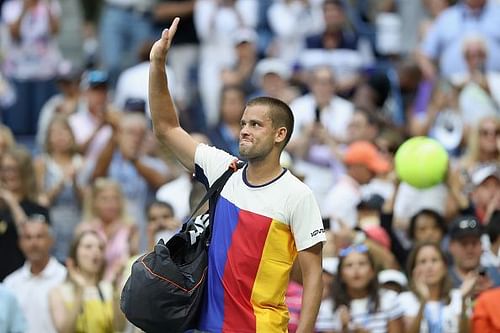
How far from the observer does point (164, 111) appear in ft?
27.8

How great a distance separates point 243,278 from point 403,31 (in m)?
11.2

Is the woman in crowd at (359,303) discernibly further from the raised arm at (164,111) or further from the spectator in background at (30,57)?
the spectator in background at (30,57)

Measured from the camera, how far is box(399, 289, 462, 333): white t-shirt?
35.8 ft

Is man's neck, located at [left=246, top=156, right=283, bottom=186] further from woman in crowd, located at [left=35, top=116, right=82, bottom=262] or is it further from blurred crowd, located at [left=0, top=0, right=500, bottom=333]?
woman in crowd, located at [left=35, top=116, right=82, bottom=262]

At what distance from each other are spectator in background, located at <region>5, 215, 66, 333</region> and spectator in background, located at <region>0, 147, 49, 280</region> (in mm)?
239

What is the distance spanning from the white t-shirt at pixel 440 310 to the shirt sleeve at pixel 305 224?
3066mm


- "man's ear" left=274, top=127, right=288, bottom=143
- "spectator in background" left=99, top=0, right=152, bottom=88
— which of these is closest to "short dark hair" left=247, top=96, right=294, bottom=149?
"man's ear" left=274, top=127, right=288, bottom=143

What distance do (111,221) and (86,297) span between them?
1836 millimetres

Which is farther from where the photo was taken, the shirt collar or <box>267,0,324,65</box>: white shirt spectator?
<box>267,0,324,65</box>: white shirt spectator

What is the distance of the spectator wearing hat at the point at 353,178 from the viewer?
43.7ft

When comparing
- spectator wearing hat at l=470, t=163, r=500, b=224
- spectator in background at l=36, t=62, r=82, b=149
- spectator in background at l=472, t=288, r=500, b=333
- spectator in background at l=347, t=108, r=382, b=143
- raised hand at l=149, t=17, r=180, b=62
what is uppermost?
spectator in background at l=36, t=62, r=82, b=149

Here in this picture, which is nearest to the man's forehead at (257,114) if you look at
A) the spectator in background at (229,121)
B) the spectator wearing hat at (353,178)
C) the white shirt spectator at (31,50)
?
the spectator wearing hat at (353,178)

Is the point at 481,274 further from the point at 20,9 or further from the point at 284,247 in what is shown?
the point at 20,9

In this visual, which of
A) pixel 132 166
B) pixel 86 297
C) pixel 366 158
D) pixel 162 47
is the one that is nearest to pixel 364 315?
pixel 86 297
